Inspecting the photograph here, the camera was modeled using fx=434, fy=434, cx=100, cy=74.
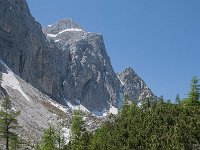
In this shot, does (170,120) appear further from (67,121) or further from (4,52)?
(4,52)

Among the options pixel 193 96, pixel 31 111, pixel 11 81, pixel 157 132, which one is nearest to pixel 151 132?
pixel 157 132

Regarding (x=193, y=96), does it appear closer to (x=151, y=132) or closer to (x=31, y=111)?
(x=151, y=132)

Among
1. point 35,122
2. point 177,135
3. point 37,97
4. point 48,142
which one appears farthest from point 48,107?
point 177,135

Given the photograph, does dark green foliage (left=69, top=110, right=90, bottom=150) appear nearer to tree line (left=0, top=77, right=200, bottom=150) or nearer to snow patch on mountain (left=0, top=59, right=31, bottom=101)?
tree line (left=0, top=77, right=200, bottom=150)

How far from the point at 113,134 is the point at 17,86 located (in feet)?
322

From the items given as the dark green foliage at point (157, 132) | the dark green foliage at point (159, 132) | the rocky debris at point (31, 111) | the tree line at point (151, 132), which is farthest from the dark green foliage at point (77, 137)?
the rocky debris at point (31, 111)

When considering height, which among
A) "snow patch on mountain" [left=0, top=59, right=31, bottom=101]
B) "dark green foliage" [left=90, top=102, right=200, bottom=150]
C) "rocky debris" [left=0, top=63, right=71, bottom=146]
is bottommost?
"dark green foliage" [left=90, top=102, right=200, bottom=150]

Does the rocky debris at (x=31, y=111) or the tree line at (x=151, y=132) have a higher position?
the rocky debris at (x=31, y=111)

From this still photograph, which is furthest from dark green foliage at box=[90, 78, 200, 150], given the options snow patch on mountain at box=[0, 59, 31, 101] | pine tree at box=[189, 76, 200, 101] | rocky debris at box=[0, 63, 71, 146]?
snow patch on mountain at box=[0, 59, 31, 101]

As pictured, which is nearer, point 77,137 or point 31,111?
point 77,137

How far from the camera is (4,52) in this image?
649 feet

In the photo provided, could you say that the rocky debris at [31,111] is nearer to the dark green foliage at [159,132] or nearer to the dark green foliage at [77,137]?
the dark green foliage at [77,137]

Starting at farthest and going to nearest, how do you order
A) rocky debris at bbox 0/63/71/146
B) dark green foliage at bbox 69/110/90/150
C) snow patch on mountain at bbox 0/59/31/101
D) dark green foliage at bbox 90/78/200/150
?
snow patch on mountain at bbox 0/59/31/101
rocky debris at bbox 0/63/71/146
dark green foliage at bbox 69/110/90/150
dark green foliage at bbox 90/78/200/150

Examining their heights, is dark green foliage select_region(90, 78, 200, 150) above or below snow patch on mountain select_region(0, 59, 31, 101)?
below
